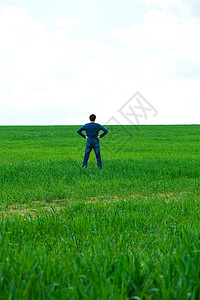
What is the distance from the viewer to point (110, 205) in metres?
6.79

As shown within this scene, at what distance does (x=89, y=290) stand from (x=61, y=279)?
0.37 metres

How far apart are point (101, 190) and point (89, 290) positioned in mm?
6341

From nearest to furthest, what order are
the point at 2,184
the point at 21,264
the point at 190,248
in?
1. the point at 21,264
2. the point at 190,248
3. the point at 2,184

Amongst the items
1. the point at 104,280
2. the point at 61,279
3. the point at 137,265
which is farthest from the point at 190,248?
the point at 61,279

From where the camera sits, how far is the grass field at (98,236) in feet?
8.33

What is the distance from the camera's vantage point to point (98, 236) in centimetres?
450

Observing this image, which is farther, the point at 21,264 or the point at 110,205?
the point at 110,205

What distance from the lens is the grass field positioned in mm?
2539

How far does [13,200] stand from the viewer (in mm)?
7965

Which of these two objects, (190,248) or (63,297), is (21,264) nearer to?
(63,297)

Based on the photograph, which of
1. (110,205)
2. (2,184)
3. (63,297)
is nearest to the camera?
(63,297)

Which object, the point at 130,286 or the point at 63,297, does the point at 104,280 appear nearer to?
the point at 130,286

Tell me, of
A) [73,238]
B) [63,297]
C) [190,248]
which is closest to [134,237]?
[73,238]

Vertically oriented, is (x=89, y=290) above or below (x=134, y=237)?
above
